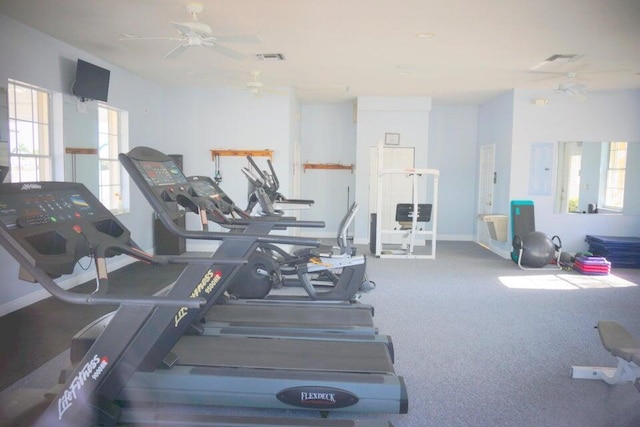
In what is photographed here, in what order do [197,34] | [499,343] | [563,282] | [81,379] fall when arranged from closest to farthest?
[81,379] < [499,343] < [197,34] < [563,282]

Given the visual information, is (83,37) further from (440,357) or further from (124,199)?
(440,357)

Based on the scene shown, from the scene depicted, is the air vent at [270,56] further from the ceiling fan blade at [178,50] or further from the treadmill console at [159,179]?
the treadmill console at [159,179]

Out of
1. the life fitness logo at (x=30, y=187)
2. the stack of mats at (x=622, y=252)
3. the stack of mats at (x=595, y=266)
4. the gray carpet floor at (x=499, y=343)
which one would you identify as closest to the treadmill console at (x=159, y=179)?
the life fitness logo at (x=30, y=187)

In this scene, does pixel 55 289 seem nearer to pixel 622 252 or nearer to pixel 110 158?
pixel 110 158

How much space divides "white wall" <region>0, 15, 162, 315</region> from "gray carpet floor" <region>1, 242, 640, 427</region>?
63.0 inches

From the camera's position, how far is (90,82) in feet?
19.3

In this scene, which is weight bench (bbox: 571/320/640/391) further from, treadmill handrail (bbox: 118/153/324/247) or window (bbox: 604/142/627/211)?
window (bbox: 604/142/627/211)

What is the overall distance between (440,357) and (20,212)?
10.0 feet

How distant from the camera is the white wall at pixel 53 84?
4656 mm

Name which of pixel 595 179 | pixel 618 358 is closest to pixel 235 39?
pixel 618 358

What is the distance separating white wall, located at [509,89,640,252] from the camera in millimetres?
8000

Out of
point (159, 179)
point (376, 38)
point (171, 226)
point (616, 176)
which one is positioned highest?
point (376, 38)

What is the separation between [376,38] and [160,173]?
10.5ft

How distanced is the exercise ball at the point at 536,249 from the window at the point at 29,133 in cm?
649
